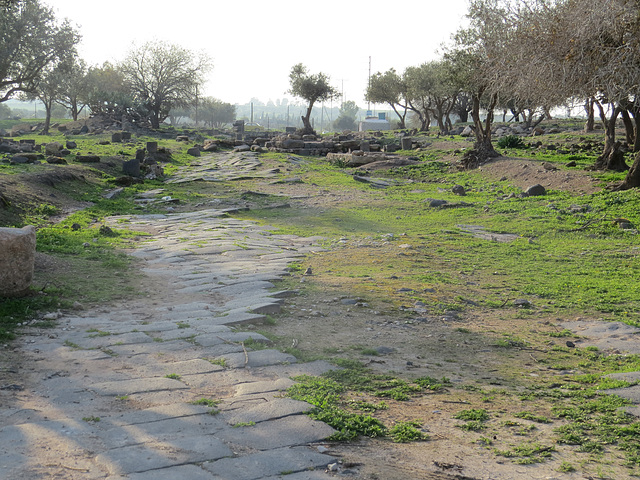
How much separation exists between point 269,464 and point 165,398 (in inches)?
49.0

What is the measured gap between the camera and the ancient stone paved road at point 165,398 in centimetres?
308

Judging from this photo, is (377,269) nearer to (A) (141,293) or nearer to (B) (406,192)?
(A) (141,293)

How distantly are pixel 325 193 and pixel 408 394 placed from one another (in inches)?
548

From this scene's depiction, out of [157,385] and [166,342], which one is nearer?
[157,385]

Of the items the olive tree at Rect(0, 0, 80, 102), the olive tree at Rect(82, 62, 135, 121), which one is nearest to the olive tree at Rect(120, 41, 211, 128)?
the olive tree at Rect(82, 62, 135, 121)

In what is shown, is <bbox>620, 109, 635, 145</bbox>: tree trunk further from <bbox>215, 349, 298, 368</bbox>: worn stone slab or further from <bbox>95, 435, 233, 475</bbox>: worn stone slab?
<bbox>95, 435, 233, 475</bbox>: worn stone slab

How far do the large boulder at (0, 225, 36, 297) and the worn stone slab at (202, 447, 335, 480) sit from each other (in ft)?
13.1

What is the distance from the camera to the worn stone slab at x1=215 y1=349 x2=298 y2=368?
4738 mm

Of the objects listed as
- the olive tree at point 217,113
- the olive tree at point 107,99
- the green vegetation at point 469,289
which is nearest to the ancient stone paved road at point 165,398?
the green vegetation at point 469,289

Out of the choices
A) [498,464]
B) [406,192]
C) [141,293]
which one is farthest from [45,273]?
[406,192]

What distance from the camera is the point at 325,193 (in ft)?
58.7

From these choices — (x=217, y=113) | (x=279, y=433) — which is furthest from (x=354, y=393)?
(x=217, y=113)

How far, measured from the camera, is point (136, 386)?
14.0ft

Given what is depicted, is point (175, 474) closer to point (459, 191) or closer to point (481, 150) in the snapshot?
point (459, 191)
